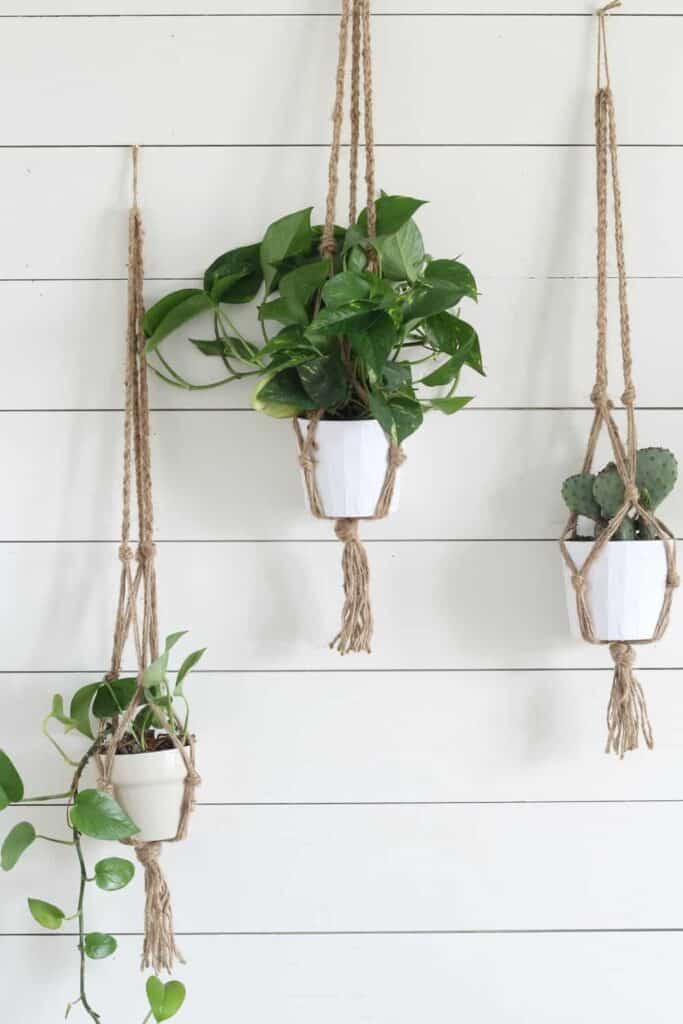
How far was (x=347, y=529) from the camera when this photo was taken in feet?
3.51

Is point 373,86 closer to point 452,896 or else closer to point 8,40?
point 8,40

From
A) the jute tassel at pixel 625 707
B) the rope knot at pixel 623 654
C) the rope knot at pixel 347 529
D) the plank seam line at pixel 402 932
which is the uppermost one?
the rope knot at pixel 347 529

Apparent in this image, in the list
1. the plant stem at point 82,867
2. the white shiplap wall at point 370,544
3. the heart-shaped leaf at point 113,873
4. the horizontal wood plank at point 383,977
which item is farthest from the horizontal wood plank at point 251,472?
the horizontal wood plank at point 383,977

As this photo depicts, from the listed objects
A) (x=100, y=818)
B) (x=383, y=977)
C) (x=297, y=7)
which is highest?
(x=297, y=7)

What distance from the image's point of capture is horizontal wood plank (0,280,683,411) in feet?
3.75

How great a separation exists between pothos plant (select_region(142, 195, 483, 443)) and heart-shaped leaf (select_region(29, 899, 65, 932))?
576mm

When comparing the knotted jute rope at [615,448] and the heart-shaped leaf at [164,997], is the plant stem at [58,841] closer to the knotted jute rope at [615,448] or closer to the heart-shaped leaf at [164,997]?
the heart-shaped leaf at [164,997]

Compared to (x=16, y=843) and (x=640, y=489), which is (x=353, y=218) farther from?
(x=16, y=843)

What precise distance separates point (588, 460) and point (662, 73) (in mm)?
450

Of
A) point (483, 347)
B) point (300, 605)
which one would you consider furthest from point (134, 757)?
point (483, 347)

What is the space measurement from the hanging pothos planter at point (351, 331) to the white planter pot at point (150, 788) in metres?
0.22

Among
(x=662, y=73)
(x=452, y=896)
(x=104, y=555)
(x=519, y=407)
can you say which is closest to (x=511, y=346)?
(x=519, y=407)

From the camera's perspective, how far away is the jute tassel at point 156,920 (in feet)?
3.50

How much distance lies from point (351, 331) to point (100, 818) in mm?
537
